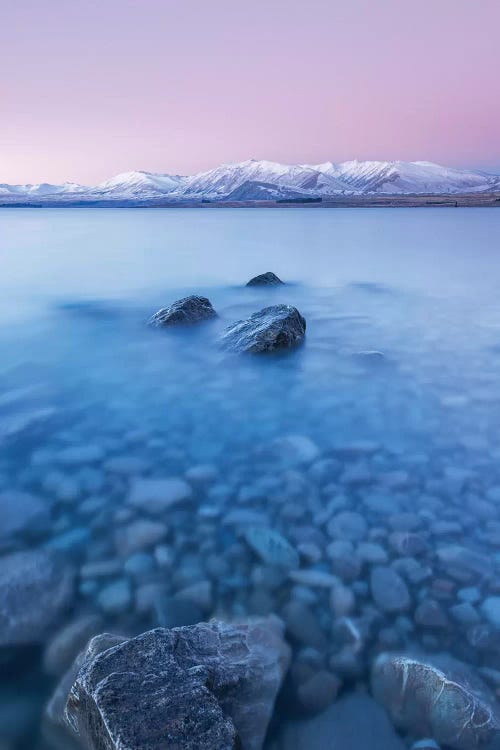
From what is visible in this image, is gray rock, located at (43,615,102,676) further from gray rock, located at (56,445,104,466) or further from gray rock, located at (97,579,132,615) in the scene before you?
gray rock, located at (56,445,104,466)

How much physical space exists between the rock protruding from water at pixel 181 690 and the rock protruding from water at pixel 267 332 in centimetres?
454

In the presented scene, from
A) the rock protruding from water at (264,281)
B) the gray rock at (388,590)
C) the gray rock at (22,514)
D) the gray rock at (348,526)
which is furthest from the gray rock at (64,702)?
the rock protruding from water at (264,281)

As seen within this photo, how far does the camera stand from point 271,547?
9.70 feet

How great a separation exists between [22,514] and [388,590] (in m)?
2.22

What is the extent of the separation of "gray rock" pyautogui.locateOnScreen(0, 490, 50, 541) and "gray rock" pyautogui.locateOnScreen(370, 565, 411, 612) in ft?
6.31

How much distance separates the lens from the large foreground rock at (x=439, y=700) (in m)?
1.96

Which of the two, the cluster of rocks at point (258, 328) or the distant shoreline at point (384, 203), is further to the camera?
the distant shoreline at point (384, 203)

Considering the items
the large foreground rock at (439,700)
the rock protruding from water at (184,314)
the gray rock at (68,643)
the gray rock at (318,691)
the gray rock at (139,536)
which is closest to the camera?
the large foreground rock at (439,700)

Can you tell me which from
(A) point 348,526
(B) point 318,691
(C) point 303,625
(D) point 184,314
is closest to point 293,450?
(A) point 348,526

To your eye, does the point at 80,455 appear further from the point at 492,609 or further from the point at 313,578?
the point at 492,609

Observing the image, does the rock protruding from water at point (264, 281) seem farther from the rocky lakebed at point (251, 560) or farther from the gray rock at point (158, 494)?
the gray rock at point (158, 494)

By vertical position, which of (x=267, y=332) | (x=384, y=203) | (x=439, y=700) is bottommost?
(x=439, y=700)

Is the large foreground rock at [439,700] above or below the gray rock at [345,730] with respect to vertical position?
above

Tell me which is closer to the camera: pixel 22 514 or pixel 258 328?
pixel 22 514
